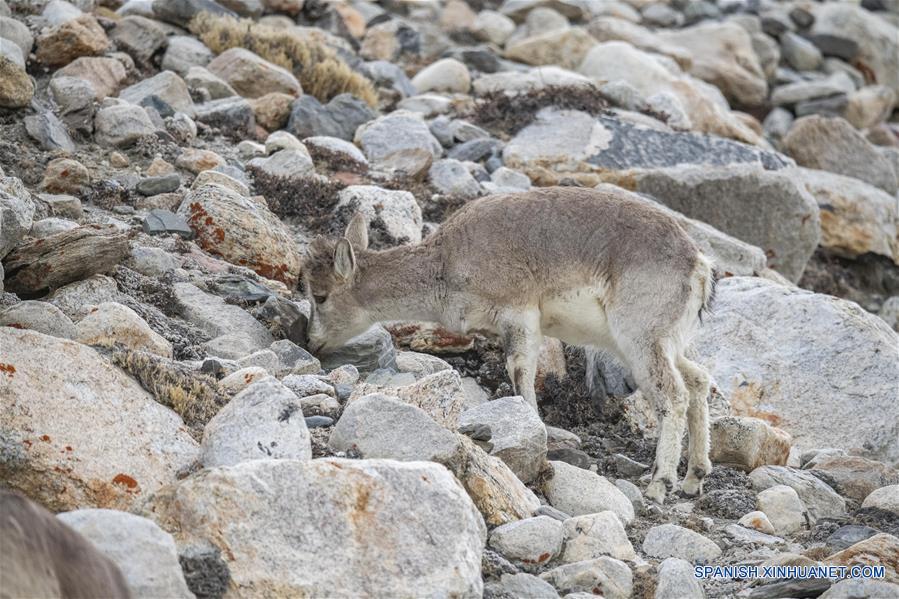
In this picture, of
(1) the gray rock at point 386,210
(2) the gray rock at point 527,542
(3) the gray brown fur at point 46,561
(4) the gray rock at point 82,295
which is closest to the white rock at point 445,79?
(1) the gray rock at point 386,210

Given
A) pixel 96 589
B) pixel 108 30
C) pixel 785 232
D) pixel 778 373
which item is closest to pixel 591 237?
pixel 778 373

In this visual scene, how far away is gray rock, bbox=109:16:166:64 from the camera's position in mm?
18500

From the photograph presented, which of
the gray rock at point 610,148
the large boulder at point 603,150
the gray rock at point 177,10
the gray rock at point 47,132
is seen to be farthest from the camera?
the gray rock at point 177,10

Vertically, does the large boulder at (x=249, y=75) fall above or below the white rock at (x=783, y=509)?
below

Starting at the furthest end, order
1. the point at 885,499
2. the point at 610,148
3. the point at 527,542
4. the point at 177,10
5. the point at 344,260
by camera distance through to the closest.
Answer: the point at 177,10
the point at 610,148
the point at 344,260
the point at 885,499
the point at 527,542

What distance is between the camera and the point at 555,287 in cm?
1099

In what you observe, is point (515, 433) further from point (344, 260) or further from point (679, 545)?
point (344, 260)

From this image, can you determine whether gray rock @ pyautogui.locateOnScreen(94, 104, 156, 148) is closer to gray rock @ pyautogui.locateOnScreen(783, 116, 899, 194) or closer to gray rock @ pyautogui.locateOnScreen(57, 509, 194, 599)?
gray rock @ pyautogui.locateOnScreen(57, 509, 194, 599)

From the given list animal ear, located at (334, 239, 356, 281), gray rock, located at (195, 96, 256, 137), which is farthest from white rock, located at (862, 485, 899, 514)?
gray rock, located at (195, 96, 256, 137)

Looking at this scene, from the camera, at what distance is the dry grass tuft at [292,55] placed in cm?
1997

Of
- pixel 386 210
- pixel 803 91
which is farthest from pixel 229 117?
pixel 803 91

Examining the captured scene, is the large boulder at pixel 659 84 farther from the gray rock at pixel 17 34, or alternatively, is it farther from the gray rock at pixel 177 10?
the gray rock at pixel 17 34

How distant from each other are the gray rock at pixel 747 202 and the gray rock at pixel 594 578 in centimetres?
1018

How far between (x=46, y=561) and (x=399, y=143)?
1239 cm
